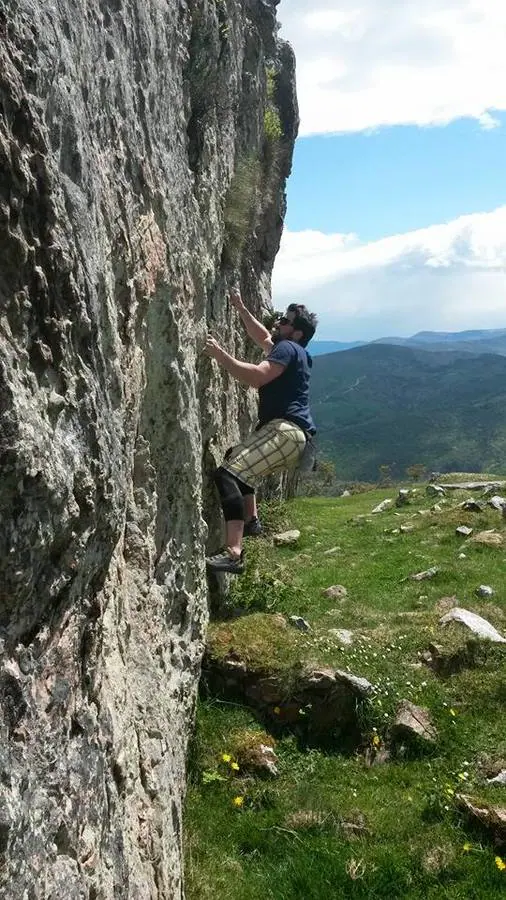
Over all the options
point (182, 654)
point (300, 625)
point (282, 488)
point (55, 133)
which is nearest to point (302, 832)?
point (182, 654)

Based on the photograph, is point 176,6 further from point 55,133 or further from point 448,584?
point 448,584


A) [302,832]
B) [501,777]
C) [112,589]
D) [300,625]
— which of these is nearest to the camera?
[112,589]

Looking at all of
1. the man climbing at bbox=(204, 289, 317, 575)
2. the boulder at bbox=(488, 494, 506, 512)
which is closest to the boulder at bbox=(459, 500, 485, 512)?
the boulder at bbox=(488, 494, 506, 512)

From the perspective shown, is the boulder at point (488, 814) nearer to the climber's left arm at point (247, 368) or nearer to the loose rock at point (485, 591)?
the climber's left arm at point (247, 368)

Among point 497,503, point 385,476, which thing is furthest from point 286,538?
point 385,476

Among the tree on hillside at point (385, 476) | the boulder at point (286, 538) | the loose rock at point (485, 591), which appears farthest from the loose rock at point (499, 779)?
the tree on hillside at point (385, 476)

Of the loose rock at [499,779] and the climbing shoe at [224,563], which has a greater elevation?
the climbing shoe at [224,563]

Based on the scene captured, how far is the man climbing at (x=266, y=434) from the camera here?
11.4 meters

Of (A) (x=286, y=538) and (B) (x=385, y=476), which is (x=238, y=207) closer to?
(A) (x=286, y=538)

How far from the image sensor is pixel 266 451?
11500 millimetres

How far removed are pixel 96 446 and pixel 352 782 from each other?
7.11 metres

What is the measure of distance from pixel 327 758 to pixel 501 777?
233cm

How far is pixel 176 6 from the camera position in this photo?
948 centimetres

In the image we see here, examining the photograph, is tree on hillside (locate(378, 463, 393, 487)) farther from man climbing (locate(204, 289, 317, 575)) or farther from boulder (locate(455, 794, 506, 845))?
boulder (locate(455, 794, 506, 845))
